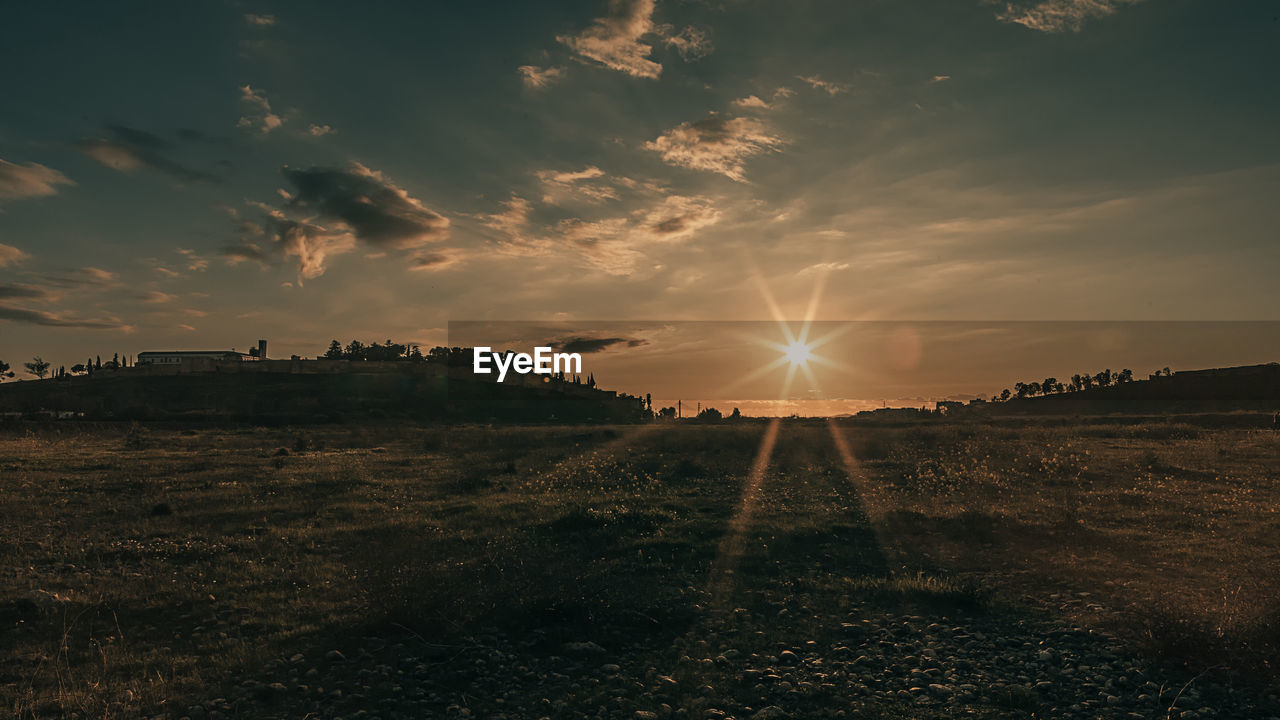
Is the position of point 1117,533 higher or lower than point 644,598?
higher

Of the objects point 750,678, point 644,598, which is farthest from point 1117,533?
point 750,678

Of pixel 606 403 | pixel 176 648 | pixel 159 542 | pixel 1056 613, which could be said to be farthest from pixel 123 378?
pixel 1056 613

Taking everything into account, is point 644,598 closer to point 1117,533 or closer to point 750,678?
point 750,678

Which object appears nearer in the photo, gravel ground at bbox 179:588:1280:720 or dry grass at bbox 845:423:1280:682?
gravel ground at bbox 179:588:1280:720

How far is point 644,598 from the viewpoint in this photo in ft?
39.4

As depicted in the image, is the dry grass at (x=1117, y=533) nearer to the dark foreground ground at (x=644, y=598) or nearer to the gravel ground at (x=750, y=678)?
the dark foreground ground at (x=644, y=598)

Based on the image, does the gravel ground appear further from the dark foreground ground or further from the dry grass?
the dry grass

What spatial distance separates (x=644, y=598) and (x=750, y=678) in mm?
3418

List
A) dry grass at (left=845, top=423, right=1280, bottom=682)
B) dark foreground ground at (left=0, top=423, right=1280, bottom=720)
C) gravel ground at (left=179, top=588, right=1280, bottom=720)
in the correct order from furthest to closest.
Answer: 1. dry grass at (left=845, top=423, right=1280, bottom=682)
2. dark foreground ground at (left=0, top=423, right=1280, bottom=720)
3. gravel ground at (left=179, top=588, right=1280, bottom=720)

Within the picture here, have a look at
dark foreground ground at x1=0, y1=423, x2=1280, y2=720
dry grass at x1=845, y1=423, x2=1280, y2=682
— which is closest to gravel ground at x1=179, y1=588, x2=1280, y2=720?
dark foreground ground at x1=0, y1=423, x2=1280, y2=720

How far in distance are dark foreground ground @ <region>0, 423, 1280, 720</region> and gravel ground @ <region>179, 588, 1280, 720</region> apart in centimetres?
4

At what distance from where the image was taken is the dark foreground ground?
8.26 m

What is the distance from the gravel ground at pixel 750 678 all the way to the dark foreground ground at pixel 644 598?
0.04 metres

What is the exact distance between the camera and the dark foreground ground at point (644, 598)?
826 cm
